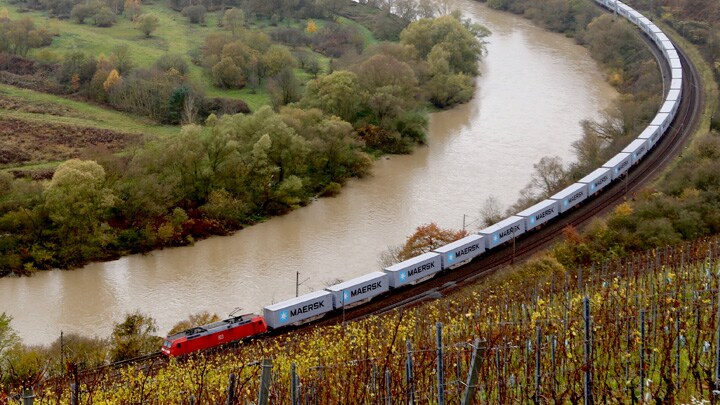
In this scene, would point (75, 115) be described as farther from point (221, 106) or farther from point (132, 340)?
point (132, 340)

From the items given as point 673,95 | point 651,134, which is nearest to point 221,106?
point 651,134

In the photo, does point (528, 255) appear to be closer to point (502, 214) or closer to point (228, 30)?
point (502, 214)

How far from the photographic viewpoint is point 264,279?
37406 millimetres

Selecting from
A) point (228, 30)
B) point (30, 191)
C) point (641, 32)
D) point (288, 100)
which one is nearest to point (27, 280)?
point (30, 191)

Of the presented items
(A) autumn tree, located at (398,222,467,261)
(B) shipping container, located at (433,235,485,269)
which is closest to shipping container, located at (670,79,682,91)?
(A) autumn tree, located at (398,222,467,261)

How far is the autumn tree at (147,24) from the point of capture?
240ft

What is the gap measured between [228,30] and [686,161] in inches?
1730

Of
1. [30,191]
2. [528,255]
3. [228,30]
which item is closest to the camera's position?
[528,255]

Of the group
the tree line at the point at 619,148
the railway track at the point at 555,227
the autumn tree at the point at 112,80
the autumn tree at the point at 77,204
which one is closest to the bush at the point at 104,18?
the autumn tree at the point at 112,80

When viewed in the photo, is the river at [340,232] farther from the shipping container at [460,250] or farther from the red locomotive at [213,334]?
the red locomotive at [213,334]

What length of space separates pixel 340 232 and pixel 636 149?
55.6 feet

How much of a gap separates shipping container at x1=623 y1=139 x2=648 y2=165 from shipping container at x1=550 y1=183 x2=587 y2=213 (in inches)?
206

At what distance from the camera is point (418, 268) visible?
34.7 m

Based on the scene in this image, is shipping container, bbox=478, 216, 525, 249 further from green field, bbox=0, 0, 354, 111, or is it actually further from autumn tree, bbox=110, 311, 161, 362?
green field, bbox=0, 0, 354, 111
